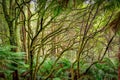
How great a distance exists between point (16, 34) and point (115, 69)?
3499mm

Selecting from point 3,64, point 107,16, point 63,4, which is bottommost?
point 3,64

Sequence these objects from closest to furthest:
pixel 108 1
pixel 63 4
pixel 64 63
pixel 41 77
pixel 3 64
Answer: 1. pixel 63 4
2. pixel 108 1
3. pixel 3 64
4. pixel 41 77
5. pixel 64 63

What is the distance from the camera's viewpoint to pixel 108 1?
4488 millimetres

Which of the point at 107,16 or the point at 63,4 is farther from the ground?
the point at 63,4

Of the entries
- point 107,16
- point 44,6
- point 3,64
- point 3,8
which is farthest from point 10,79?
point 107,16

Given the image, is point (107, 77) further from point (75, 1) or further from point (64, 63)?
point (75, 1)

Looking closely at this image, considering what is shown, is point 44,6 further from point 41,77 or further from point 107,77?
point 107,77

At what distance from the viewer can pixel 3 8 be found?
5.80m

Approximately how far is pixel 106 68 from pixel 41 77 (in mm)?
2237

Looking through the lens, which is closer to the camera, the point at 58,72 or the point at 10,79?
the point at 10,79

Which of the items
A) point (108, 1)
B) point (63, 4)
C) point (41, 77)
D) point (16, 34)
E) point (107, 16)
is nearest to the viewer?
point (63, 4)

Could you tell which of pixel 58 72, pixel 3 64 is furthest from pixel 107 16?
pixel 3 64

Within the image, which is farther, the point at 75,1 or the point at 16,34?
the point at 16,34

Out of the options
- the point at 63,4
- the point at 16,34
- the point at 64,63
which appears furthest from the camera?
the point at 64,63
